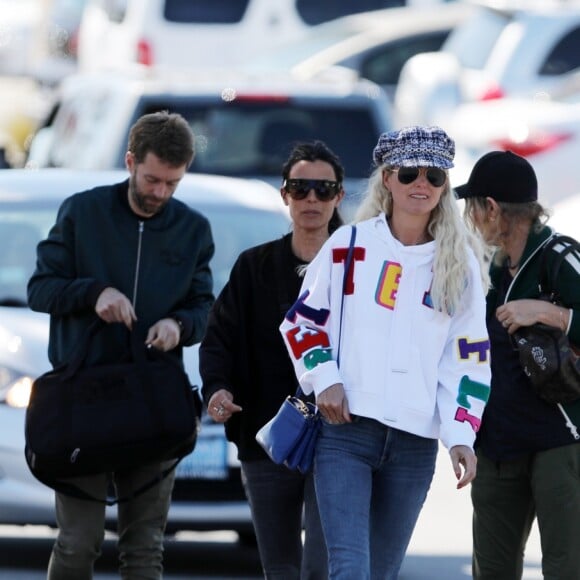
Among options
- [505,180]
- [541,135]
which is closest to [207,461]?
[505,180]

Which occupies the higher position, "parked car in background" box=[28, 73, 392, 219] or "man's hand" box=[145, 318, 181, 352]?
"parked car in background" box=[28, 73, 392, 219]

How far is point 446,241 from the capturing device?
5824 millimetres

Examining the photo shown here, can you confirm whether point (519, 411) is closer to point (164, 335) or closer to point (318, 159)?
point (318, 159)

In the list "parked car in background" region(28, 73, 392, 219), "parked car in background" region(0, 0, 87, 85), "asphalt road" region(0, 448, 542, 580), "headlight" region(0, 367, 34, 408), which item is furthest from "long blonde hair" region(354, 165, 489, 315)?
"parked car in background" region(0, 0, 87, 85)

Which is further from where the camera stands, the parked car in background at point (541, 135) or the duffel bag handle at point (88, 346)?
the parked car in background at point (541, 135)

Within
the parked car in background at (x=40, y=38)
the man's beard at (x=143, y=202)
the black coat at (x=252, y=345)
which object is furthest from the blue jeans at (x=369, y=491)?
the parked car in background at (x=40, y=38)

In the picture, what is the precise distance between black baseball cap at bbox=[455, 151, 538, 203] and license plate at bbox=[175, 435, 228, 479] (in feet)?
7.22

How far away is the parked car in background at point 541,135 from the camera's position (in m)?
13.6

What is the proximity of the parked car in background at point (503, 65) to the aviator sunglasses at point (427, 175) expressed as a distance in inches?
410

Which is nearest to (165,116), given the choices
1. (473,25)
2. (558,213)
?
(558,213)

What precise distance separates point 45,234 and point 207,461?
146cm

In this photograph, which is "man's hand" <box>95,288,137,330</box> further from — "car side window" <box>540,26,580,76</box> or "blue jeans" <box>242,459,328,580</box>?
"car side window" <box>540,26,580,76</box>

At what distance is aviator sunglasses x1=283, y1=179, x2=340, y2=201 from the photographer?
6.48 meters

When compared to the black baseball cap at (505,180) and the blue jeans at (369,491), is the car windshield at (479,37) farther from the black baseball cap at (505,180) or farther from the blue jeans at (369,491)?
the blue jeans at (369,491)
